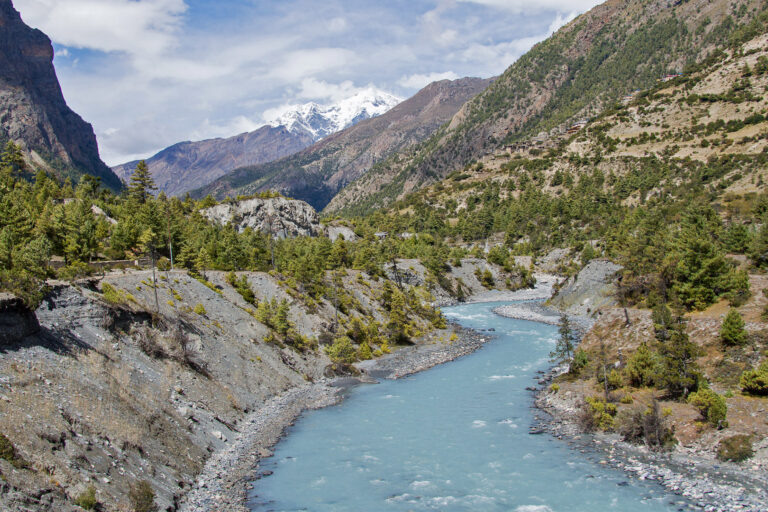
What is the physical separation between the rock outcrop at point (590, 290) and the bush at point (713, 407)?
46468mm

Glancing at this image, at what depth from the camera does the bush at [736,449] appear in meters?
29.2

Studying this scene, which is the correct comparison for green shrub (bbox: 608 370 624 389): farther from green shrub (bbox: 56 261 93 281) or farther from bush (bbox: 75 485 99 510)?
green shrub (bbox: 56 261 93 281)

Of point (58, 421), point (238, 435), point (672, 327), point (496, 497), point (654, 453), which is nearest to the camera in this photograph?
point (58, 421)

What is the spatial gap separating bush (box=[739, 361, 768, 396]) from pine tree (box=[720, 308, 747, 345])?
4991mm

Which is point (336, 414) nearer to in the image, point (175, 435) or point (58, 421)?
point (175, 435)

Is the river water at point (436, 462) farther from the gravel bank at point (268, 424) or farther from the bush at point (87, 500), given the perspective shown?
the bush at point (87, 500)

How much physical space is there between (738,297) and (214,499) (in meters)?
46.4

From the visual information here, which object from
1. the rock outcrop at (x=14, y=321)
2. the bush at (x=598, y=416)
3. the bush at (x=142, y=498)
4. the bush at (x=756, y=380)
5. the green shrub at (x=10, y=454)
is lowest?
the bush at (x=598, y=416)

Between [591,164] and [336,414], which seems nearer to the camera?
[336,414]

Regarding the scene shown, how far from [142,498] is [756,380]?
3785 cm

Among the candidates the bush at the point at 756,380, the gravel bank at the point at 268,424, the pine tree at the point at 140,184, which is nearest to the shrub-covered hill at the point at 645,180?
the gravel bank at the point at 268,424

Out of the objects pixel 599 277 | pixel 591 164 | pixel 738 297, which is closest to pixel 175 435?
pixel 738 297

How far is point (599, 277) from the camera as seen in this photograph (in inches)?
3472

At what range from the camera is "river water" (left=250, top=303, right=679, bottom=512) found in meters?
27.6
